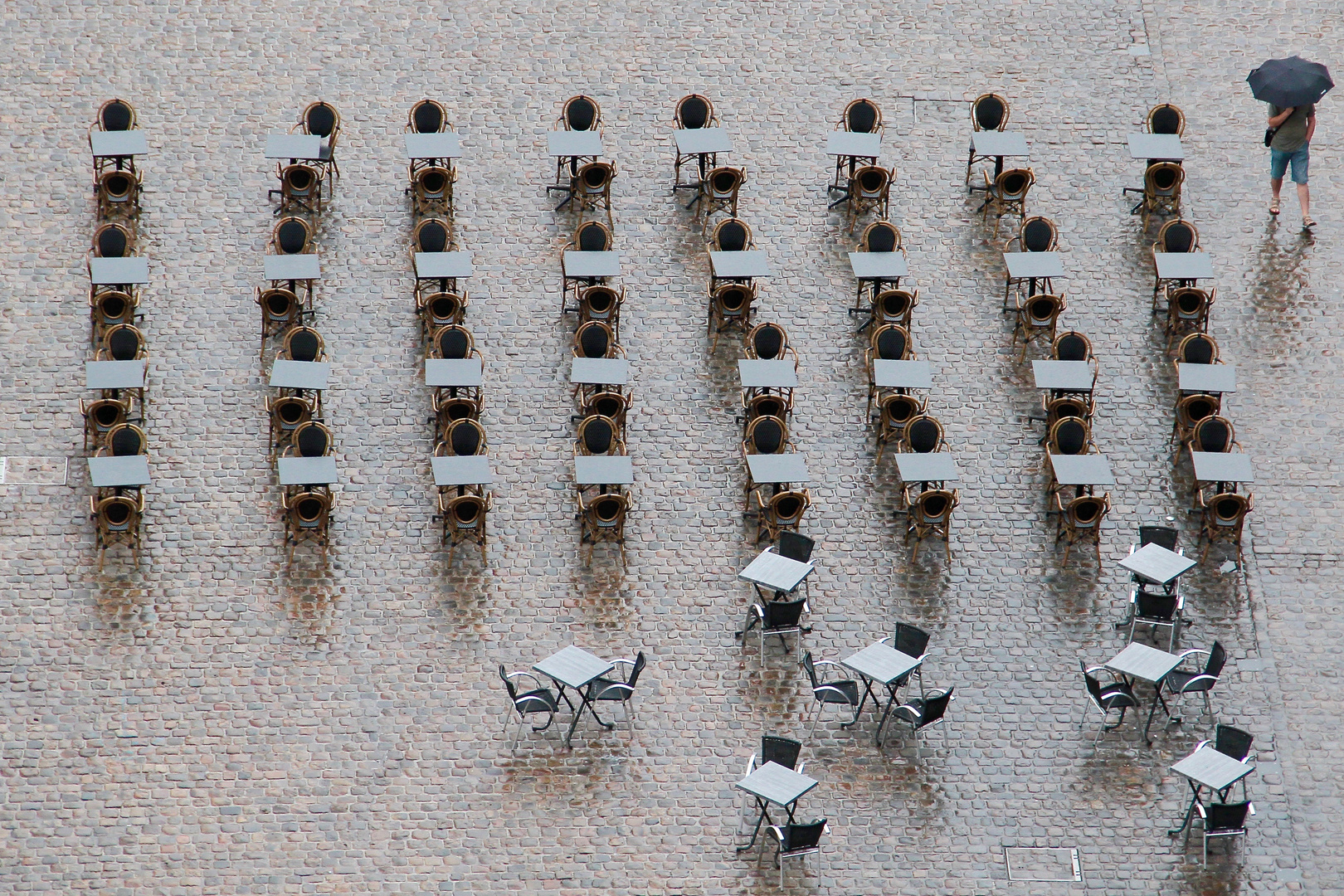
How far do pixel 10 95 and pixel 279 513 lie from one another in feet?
30.4

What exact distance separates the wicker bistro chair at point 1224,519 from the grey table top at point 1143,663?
243 cm

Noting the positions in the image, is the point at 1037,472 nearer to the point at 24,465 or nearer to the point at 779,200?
the point at 779,200

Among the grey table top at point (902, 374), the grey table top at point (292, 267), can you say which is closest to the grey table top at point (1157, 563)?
the grey table top at point (902, 374)

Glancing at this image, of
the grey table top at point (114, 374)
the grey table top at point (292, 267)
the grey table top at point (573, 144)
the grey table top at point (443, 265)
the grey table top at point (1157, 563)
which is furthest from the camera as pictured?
the grey table top at point (573, 144)

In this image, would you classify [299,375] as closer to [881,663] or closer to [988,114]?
[881,663]

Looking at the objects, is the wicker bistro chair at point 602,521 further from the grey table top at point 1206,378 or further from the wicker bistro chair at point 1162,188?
the wicker bistro chair at point 1162,188

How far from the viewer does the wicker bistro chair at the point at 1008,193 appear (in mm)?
28250

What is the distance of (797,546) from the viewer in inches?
917

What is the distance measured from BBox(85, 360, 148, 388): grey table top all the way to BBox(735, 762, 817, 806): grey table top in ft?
29.6

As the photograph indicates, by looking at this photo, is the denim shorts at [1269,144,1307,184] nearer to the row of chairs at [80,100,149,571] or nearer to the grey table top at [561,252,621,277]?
the grey table top at [561,252,621,277]

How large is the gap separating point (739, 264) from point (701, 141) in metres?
2.69

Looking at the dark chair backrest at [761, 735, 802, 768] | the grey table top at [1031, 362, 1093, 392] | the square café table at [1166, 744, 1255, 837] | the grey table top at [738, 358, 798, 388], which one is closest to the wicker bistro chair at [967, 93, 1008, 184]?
the grey table top at [1031, 362, 1093, 392]

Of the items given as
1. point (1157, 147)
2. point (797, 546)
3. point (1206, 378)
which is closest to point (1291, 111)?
point (1157, 147)

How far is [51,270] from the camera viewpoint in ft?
88.3
